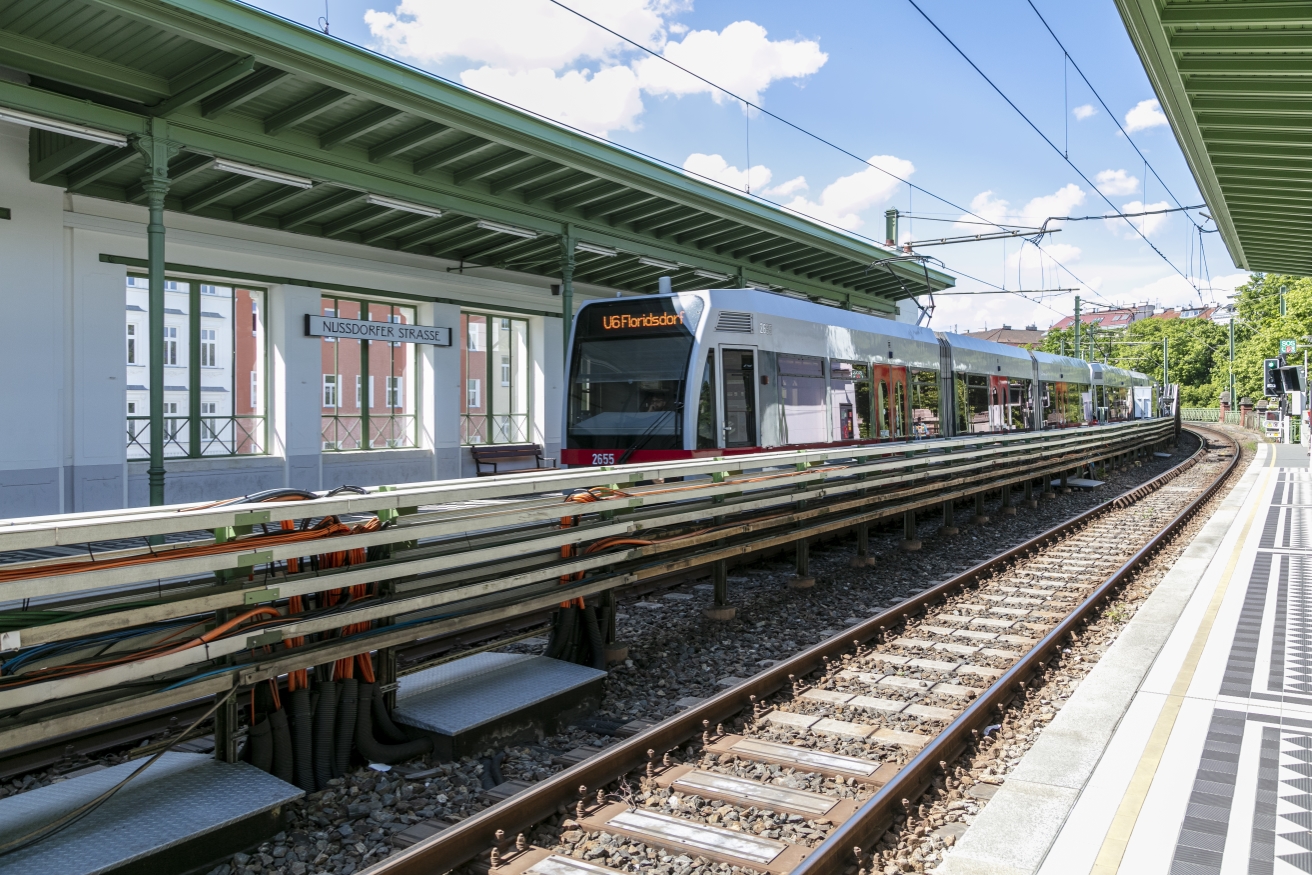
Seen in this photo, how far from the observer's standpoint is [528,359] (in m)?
21.8

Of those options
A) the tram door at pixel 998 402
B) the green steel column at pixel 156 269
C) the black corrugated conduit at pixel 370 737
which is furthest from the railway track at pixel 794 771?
the tram door at pixel 998 402

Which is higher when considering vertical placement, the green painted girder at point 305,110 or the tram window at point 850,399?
the green painted girder at point 305,110

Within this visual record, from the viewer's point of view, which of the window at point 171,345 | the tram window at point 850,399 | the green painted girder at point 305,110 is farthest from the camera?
the window at point 171,345

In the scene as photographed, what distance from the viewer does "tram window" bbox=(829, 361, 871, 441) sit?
13625 mm

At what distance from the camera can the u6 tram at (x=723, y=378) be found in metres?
11.0

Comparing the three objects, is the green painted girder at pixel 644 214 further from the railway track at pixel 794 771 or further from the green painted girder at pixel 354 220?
the railway track at pixel 794 771

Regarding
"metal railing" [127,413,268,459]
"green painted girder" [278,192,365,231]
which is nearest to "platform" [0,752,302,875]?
"green painted girder" [278,192,365,231]

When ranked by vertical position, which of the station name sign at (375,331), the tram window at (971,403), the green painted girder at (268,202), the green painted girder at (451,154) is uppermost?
the green painted girder at (451,154)

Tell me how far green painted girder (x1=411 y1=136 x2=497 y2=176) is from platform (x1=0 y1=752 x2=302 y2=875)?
10517mm

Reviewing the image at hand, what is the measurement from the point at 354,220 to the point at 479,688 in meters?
12.6

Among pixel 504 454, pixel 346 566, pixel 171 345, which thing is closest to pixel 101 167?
pixel 171 345

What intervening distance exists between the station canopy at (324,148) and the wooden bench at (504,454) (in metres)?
4.02

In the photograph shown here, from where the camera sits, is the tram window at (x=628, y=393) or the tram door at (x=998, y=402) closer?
the tram window at (x=628, y=393)

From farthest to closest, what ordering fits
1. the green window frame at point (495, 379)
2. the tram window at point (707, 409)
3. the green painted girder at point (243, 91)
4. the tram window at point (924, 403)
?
1. the green window frame at point (495, 379)
2. the tram window at point (924, 403)
3. the tram window at point (707, 409)
4. the green painted girder at point (243, 91)
